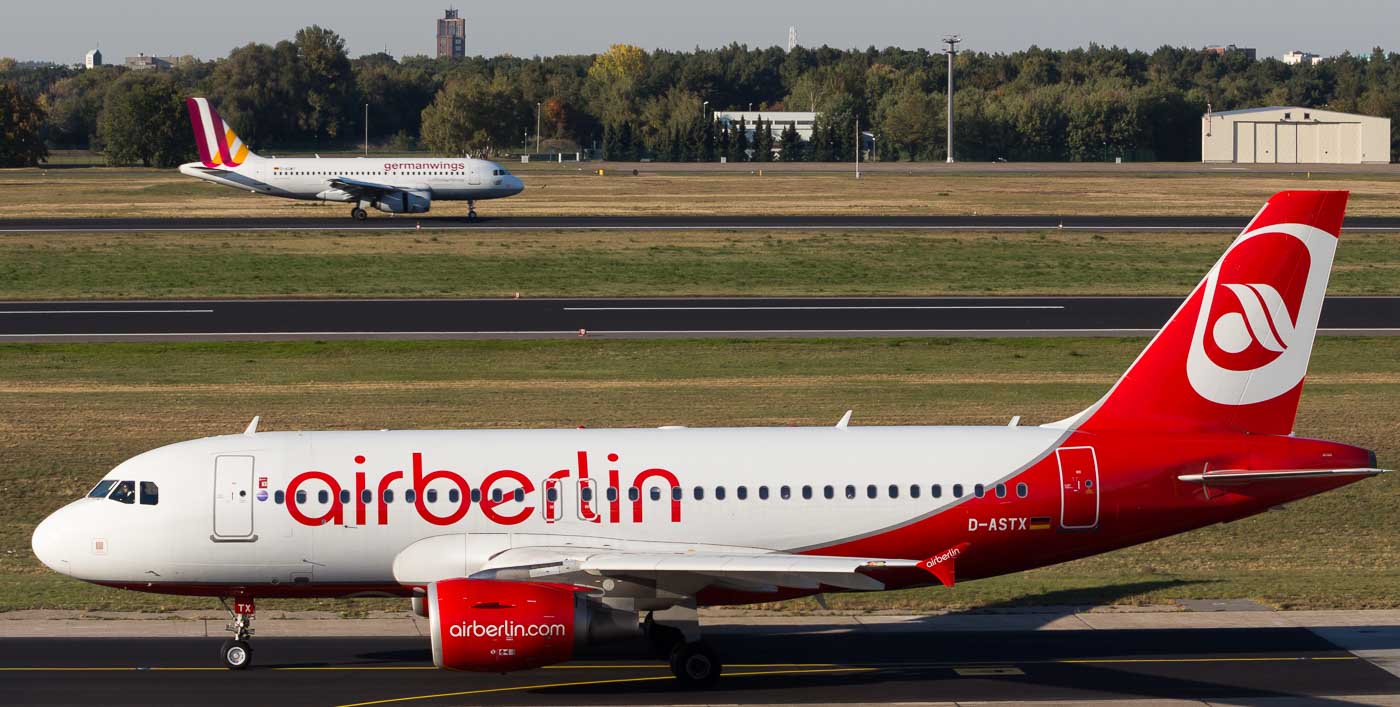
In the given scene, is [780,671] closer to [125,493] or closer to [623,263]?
[125,493]

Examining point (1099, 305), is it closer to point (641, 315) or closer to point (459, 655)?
point (641, 315)

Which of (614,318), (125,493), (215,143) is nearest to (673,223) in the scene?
(215,143)

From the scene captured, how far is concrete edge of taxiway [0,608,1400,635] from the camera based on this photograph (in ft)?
79.3

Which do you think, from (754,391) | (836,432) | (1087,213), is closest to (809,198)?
(1087,213)

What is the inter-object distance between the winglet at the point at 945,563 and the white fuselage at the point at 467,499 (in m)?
0.26

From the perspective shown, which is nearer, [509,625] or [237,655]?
[509,625]

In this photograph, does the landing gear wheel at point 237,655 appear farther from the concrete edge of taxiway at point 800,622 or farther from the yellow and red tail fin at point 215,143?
the yellow and red tail fin at point 215,143

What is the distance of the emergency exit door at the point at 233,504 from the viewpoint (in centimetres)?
2089

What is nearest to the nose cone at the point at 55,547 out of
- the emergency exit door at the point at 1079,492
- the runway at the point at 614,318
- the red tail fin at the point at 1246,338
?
the emergency exit door at the point at 1079,492

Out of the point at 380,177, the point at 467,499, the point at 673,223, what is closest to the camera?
the point at 467,499

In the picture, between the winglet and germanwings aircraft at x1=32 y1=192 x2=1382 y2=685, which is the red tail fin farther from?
the winglet

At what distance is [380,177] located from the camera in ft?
343

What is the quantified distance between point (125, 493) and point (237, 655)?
2.64 m

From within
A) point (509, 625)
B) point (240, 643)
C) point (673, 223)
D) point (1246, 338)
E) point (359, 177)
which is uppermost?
point (359, 177)
